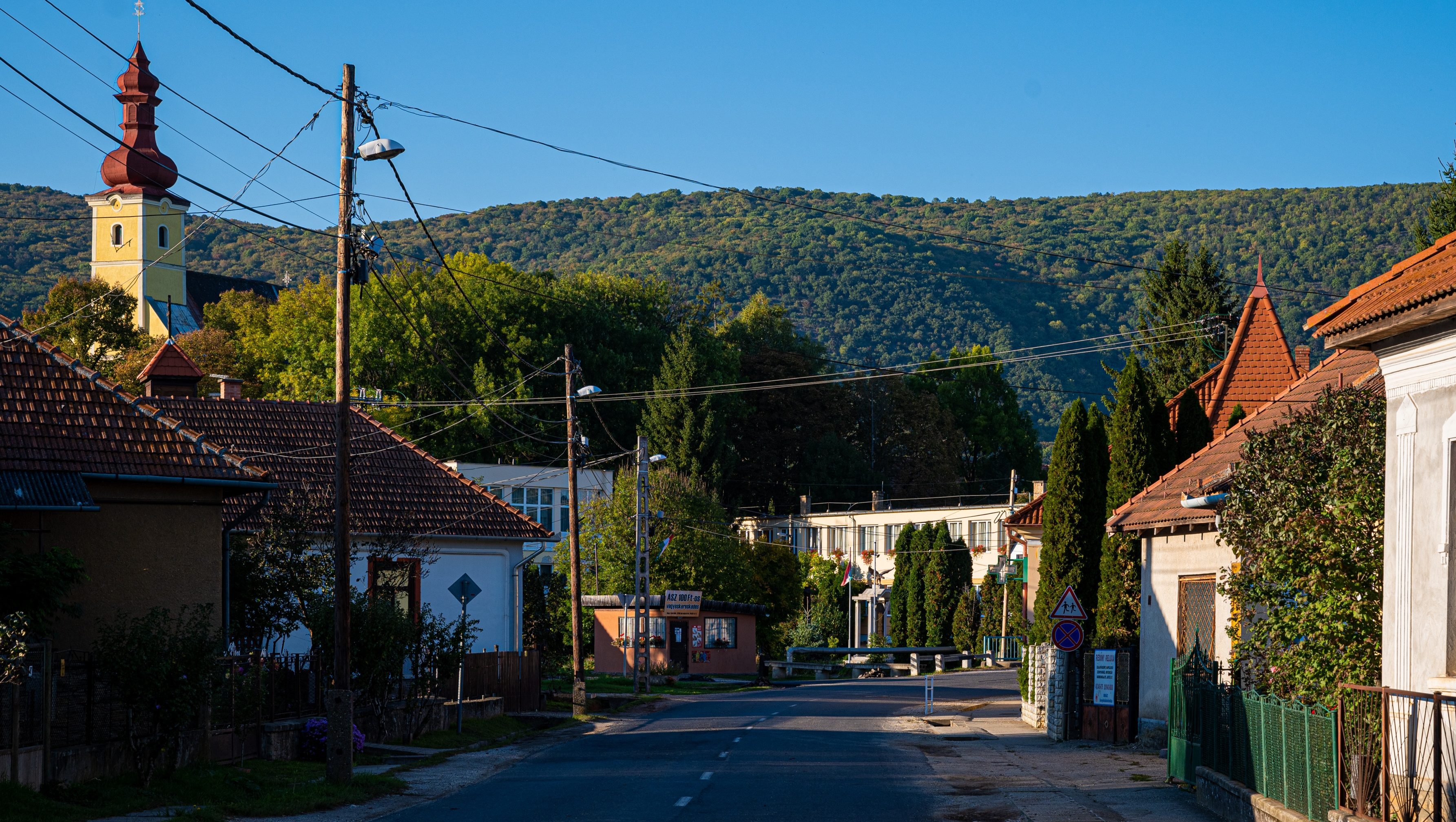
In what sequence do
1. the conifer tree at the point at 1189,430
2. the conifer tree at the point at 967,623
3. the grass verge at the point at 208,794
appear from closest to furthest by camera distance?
the grass verge at the point at 208,794, the conifer tree at the point at 1189,430, the conifer tree at the point at 967,623

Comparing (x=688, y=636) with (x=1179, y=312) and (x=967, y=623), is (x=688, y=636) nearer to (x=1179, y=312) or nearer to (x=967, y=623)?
(x=967, y=623)

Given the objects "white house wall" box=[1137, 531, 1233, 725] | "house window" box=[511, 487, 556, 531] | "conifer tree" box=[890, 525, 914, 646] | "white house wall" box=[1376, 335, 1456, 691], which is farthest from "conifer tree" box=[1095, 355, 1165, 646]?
"conifer tree" box=[890, 525, 914, 646]

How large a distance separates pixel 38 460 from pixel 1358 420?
15.5m

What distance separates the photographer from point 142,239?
101 metres

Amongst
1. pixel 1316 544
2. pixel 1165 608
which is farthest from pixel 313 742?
pixel 1316 544

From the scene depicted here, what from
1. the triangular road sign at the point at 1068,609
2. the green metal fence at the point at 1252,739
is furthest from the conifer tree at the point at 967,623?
the green metal fence at the point at 1252,739

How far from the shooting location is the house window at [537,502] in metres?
71.1

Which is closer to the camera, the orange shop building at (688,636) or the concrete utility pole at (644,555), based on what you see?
the concrete utility pole at (644,555)

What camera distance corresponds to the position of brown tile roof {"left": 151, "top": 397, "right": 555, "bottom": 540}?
3275cm

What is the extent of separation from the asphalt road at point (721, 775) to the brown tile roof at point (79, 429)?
19.7ft

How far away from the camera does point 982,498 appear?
8869 centimetres

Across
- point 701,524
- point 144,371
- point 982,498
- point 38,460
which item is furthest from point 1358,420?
point 982,498

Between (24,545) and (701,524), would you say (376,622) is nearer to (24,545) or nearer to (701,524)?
(24,545)

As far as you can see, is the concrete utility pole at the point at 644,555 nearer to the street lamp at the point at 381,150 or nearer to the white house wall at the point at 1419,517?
the street lamp at the point at 381,150
